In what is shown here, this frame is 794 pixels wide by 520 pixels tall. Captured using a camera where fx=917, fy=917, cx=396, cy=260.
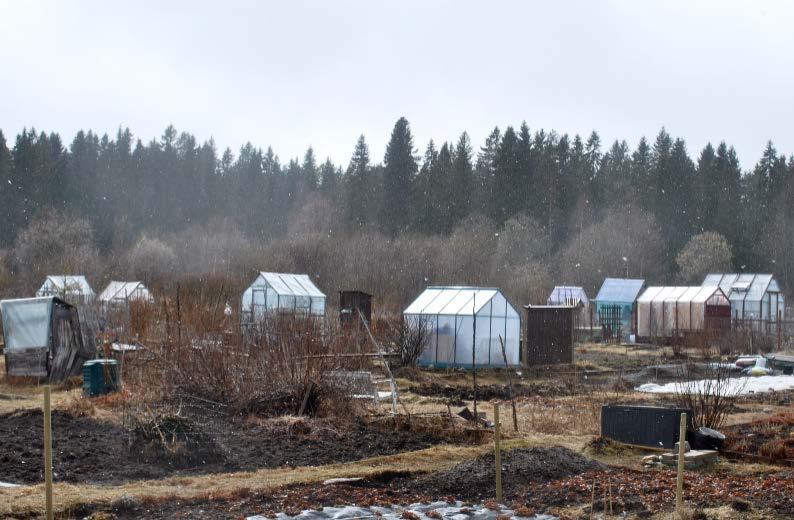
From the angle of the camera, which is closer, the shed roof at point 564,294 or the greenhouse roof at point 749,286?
the greenhouse roof at point 749,286

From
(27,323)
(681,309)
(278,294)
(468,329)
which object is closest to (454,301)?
(468,329)

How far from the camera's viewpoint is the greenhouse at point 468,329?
1159 inches

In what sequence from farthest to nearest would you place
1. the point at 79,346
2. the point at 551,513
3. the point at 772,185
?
the point at 772,185 < the point at 79,346 < the point at 551,513

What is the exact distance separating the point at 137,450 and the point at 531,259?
183 ft

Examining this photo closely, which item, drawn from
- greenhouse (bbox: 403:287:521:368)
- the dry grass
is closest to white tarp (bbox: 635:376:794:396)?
greenhouse (bbox: 403:287:521:368)

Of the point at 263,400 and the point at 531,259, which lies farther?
the point at 531,259

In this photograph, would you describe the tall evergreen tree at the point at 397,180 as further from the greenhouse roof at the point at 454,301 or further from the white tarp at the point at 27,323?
the white tarp at the point at 27,323

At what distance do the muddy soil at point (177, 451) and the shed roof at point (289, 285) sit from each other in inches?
1011

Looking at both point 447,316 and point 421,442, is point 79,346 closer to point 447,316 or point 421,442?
point 447,316

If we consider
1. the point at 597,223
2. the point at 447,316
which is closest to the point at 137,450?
the point at 447,316

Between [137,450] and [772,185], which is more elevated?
[772,185]

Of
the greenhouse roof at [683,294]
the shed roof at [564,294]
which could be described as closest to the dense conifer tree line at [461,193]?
the shed roof at [564,294]

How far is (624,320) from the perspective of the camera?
169 feet

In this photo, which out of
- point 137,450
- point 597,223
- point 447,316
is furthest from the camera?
point 597,223
